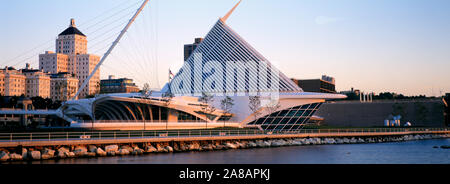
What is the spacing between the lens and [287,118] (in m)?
87.2

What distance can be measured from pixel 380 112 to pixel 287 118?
6130cm

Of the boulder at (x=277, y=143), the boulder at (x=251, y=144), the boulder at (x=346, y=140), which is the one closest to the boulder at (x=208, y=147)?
the boulder at (x=251, y=144)

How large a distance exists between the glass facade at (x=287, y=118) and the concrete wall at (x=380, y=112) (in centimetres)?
5518

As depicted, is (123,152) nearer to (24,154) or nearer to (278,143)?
(24,154)

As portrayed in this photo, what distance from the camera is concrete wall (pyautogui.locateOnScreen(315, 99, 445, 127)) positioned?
136250 mm

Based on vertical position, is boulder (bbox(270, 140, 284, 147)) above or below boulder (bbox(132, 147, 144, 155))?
below

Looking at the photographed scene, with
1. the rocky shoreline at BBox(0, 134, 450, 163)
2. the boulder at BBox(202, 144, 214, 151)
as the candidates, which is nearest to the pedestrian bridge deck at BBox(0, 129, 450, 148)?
the rocky shoreline at BBox(0, 134, 450, 163)

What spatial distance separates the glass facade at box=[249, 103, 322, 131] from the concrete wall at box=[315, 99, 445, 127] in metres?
55.2

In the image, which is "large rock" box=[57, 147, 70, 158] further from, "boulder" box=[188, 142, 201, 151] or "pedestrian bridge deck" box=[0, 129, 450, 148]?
"boulder" box=[188, 142, 201, 151]

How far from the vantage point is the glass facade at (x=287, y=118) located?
8662 centimetres

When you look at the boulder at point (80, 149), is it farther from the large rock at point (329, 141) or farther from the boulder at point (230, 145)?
the large rock at point (329, 141)

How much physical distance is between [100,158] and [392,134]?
5901 cm
